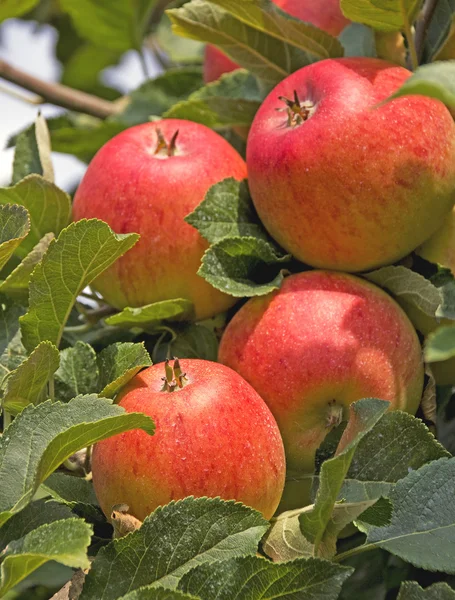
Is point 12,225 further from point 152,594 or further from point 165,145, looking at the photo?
point 152,594

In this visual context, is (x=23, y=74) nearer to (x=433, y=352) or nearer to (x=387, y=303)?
(x=387, y=303)

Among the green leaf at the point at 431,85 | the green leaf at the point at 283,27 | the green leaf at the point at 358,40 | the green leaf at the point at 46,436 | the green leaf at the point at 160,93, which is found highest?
the green leaf at the point at 431,85

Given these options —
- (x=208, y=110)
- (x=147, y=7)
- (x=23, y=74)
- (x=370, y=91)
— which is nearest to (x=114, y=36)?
(x=147, y=7)

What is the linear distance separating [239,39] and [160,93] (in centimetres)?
49

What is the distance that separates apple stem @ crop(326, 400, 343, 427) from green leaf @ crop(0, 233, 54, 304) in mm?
380

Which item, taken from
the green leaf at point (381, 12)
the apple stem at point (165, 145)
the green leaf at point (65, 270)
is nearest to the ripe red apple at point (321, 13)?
the green leaf at point (381, 12)

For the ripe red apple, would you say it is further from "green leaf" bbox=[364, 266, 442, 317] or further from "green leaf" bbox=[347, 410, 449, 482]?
"green leaf" bbox=[347, 410, 449, 482]

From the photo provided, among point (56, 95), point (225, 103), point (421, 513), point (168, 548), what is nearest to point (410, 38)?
point (225, 103)

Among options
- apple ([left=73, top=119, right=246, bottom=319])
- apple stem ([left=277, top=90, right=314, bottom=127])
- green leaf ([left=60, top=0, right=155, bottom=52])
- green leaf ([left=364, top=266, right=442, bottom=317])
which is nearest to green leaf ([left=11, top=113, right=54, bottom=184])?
apple ([left=73, top=119, right=246, bottom=319])

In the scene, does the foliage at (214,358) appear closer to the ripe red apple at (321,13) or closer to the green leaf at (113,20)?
the ripe red apple at (321,13)

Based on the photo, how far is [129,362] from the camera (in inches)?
38.4

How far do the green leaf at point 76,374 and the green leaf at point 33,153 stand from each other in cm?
32

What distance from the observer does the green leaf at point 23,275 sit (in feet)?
3.49

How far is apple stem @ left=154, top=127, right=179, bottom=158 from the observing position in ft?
3.69
